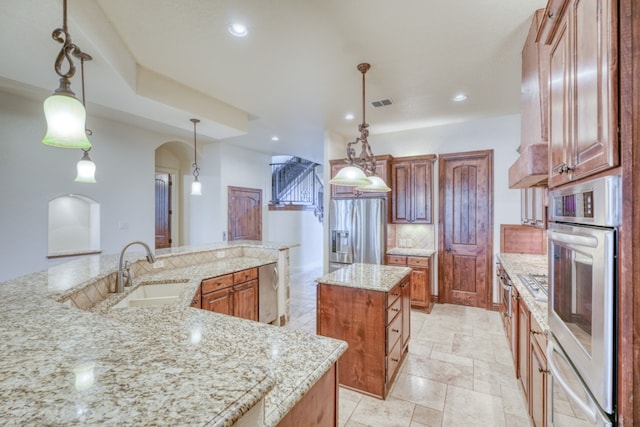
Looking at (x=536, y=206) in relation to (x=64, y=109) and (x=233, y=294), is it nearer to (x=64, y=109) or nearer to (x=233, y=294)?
(x=233, y=294)

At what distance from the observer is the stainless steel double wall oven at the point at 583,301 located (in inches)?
34.7

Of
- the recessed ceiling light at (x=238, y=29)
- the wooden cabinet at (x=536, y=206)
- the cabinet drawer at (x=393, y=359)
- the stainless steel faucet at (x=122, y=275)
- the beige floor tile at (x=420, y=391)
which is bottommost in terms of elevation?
the beige floor tile at (x=420, y=391)

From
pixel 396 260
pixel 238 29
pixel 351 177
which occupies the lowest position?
pixel 396 260

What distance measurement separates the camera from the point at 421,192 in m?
4.76

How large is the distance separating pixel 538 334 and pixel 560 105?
4.31ft

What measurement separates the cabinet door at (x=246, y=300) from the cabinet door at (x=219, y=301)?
0.08 metres

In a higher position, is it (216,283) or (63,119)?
(63,119)

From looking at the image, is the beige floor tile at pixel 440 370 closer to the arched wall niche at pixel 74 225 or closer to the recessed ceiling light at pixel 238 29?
the recessed ceiling light at pixel 238 29

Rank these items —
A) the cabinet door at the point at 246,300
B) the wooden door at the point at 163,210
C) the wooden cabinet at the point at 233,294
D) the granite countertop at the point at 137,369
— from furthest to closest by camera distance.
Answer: the wooden door at the point at 163,210
the cabinet door at the point at 246,300
the wooden cabinet at the point at 233,294
the granite countertop at the point at 137,369

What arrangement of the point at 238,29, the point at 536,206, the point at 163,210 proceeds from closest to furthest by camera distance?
the point at 238,29, the point at 536,206, the point at 163,210

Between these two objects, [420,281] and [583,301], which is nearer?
[583,301]

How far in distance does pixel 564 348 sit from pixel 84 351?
1.76 metres

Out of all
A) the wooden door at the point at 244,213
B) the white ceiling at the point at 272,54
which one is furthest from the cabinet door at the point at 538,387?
the wooden door at the point at 244,213

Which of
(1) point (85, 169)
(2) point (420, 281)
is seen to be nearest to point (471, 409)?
(2) point (420, 281)
